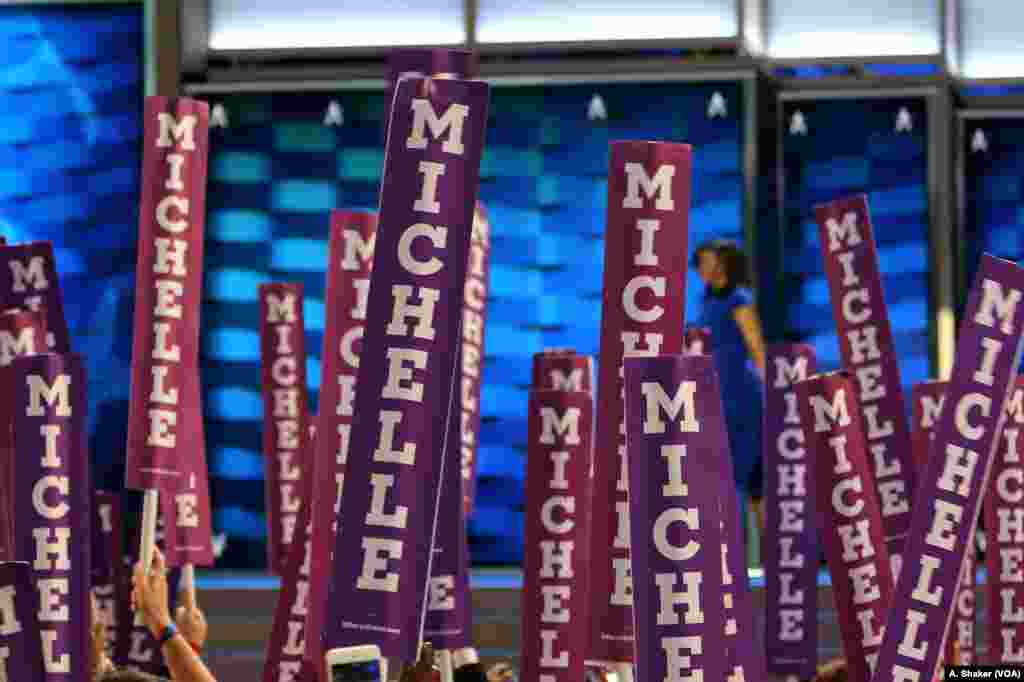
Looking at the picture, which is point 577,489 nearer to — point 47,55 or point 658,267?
point 658,267

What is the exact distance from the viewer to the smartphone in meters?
3.23

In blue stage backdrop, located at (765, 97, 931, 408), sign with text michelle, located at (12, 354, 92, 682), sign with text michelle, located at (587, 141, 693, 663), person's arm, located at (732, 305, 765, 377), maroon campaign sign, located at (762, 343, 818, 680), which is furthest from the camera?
blue stage backdrop, located at (765, 97, 931, 408)

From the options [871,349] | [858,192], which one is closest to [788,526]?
[871,349]

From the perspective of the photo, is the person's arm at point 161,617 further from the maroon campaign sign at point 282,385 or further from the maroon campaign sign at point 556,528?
the maroon campaign sign at point 282,385

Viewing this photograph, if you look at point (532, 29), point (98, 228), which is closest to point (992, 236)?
point (532, 29)

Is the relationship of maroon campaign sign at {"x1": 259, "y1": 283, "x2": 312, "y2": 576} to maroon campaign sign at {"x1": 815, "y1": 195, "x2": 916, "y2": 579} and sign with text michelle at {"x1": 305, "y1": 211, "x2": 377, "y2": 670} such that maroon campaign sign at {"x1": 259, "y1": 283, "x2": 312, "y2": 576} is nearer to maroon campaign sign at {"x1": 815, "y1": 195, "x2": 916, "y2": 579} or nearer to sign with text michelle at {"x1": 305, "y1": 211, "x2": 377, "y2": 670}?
maroon campaign sign at {"x1": 815, "y1": 195, "x2": 916, "y2": 579}

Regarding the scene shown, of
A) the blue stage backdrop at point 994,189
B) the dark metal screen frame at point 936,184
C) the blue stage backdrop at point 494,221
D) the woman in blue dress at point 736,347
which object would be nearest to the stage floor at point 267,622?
the woman in blue dress at point 736,347

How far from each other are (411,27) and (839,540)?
762 cm

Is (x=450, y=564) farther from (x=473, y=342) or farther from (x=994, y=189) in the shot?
(x=994, y=189)

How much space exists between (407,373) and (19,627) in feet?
2.25

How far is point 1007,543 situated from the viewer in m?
5.43

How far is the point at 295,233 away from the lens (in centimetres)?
1155

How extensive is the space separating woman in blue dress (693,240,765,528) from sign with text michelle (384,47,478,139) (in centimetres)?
574

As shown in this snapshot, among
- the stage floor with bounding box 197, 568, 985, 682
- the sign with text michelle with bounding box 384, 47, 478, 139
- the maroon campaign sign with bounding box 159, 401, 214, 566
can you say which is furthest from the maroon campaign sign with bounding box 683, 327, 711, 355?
the sign with text michelle with bounding box 384, 47, 478, 139
